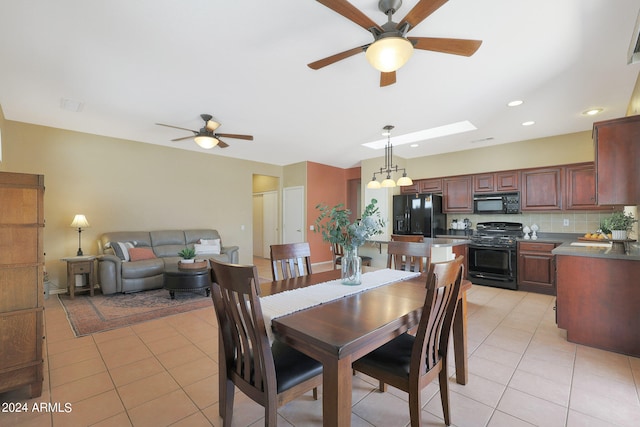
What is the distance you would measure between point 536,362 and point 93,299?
5.32m

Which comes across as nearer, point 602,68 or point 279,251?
point 279,251

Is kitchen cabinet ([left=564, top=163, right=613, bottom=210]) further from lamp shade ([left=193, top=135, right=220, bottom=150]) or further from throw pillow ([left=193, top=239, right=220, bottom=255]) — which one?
throw pillow ([left=193, top=239, right=220, bottom=255])

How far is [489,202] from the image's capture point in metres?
5.23

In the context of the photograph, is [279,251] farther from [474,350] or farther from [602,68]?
[602,68]

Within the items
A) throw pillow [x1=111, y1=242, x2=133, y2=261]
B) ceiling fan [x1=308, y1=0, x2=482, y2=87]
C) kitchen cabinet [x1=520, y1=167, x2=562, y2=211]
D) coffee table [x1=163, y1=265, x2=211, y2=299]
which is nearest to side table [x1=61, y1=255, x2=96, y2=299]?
throw pillow [x1=111, y1=242, x2=133, y2=261]

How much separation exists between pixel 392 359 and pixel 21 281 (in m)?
2.35

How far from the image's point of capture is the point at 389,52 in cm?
180

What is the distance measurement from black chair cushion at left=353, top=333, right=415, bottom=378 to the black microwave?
4469 mm

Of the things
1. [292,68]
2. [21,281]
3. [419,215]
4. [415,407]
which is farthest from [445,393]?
[419,215]

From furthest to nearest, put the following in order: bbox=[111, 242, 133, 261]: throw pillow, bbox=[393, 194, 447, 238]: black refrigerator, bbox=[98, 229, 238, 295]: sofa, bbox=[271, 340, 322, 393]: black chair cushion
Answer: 1. bbox=[393, 194, 447, 238]: black refrigerator
2. bbox=[111, 242, 133, 261]: throw pillow
3. bbox=[98, 229, 238, 295]: sofa
4. bbox=[271, 340, 322, 393]: black chair cushion

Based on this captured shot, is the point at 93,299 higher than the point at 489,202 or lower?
lower

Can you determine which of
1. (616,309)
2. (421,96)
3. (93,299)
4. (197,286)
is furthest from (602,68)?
(93,299)

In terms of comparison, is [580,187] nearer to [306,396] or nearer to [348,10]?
[348,10]

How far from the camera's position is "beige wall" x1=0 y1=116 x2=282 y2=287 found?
430cm
